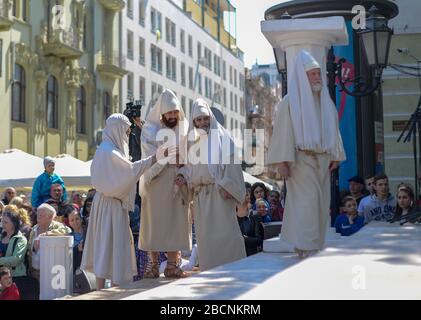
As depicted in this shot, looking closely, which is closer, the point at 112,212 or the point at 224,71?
the point at 112,212

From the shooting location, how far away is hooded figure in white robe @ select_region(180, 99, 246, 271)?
Result: 23.4 ft

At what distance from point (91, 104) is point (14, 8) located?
316 inches

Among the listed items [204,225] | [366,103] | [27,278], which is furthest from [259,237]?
[366,103]

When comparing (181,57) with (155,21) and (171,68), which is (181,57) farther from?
(155,21)

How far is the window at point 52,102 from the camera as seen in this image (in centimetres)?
3353

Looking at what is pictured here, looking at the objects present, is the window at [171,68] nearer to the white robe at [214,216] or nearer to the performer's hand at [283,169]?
the white robe at [214,216]

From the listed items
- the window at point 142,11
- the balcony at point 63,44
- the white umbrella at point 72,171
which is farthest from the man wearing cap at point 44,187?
the window at point 142,11

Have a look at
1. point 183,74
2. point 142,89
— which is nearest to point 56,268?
point 142,89

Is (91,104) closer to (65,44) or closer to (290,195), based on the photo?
(65,44)

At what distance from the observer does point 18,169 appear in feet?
52.4

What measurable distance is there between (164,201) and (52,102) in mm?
27913

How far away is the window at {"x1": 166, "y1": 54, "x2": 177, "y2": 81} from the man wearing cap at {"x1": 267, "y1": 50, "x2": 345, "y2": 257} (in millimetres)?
45068

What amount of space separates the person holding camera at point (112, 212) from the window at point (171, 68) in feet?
147

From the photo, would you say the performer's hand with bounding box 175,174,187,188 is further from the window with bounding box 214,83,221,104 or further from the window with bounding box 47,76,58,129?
the window with bounding box 214,83,221,104
